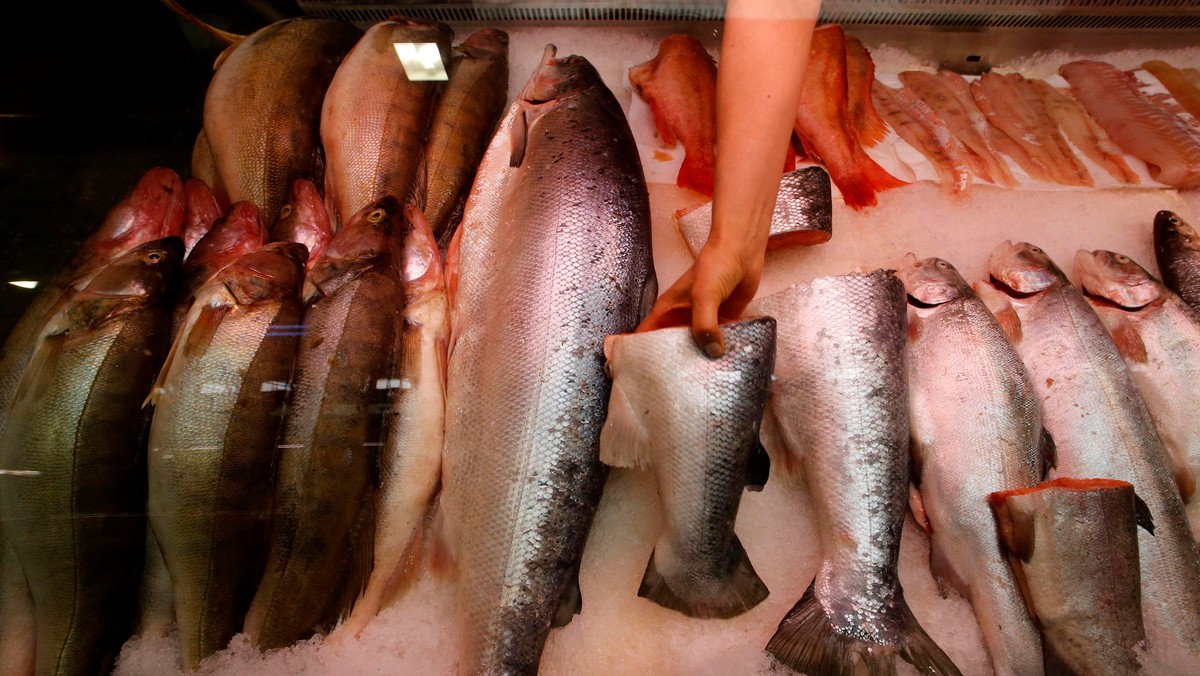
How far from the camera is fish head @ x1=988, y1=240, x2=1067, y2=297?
1890 millimetres

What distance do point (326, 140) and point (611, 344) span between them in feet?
3.92

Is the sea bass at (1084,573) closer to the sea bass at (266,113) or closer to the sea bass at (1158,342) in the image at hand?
the sea bass at (1158,342)

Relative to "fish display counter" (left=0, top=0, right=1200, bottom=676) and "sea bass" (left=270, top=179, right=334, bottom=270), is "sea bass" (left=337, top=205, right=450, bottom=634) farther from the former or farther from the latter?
"sea bass" (left=270, top=179, right=334, bottom=270)

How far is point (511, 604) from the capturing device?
4.38 feet

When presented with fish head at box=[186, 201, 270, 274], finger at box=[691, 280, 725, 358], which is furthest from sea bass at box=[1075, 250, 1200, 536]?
fish head at box=[186, 201, 270, 274]

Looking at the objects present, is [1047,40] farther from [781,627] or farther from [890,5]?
[781,627]

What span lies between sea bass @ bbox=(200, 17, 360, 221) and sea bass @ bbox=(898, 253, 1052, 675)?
195 cm

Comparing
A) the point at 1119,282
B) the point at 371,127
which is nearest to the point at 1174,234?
the point at 1119,282

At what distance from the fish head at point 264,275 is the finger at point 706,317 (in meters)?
1.03

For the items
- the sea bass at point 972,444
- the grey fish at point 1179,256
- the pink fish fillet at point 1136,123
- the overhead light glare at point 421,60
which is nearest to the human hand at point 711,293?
the sea bass at point 972,444

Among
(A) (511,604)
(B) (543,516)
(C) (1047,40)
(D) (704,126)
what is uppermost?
(C) (1047,40)

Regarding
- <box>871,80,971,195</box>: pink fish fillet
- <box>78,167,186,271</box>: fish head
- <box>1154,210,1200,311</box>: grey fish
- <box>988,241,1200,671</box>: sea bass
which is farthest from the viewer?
<box>871,80,971,195</box>: pink fish fillet

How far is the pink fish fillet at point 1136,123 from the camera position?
2.29 metres

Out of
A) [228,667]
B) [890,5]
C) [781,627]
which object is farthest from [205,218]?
[890,5]
